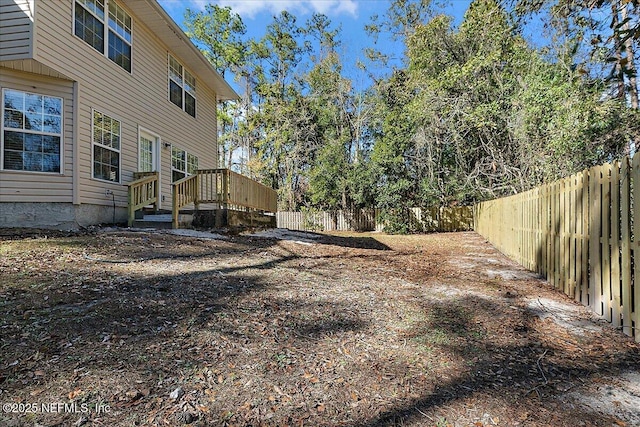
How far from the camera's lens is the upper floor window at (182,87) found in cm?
1129

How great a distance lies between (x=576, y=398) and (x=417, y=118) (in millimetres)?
13999

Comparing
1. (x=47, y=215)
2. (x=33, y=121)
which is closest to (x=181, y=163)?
(x=33, y=121)

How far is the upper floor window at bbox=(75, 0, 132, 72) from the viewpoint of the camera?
25.1 ft

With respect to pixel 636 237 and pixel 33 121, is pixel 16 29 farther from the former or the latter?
pixel 636 237

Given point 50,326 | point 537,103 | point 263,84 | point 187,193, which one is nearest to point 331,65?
point 263,84

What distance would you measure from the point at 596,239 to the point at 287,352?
3202 mm

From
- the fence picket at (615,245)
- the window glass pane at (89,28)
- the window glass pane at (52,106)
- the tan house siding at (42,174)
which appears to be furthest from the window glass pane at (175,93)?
the fence picket at (615,245)

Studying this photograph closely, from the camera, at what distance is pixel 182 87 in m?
11.8

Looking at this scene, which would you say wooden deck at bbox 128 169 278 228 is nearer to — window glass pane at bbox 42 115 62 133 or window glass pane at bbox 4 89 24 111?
window glass pane at bbox 42 115 62 133

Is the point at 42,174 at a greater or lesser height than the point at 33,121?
lesser

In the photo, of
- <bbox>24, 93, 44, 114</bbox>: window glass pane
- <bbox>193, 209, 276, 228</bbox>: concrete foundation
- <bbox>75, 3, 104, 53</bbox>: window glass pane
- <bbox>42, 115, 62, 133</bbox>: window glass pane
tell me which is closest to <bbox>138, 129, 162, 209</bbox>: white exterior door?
<bbox>193, 209, 276, 228</bbox>: concrete foundation

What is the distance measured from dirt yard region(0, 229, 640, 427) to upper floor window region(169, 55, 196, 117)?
8.20 metres

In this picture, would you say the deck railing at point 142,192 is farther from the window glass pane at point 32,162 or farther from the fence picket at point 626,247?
the fence picket at point 626,247

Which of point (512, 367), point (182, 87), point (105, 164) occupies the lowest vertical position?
point (512, 367)
